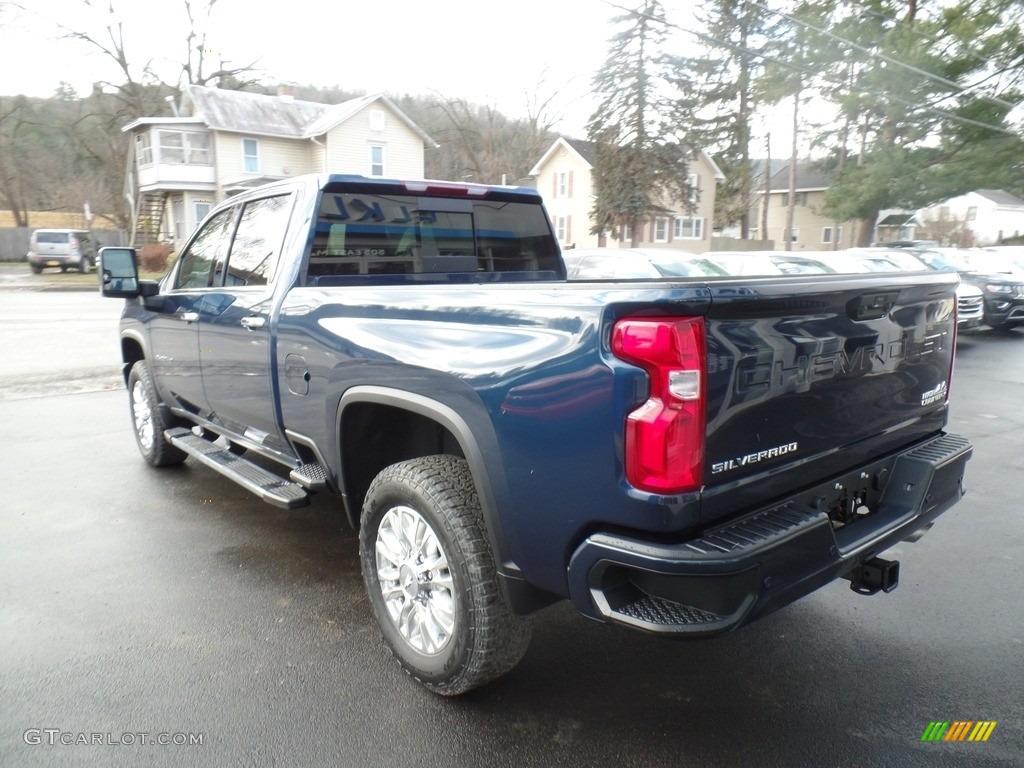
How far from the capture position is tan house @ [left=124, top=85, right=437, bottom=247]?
37.7 m

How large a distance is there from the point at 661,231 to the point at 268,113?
75.8 feet

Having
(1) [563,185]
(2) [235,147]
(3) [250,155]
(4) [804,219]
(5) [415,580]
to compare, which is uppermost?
(2) [235,147]

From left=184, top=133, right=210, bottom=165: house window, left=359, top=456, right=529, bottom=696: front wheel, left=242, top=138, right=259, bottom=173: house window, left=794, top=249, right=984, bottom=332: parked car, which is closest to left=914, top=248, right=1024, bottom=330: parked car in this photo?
left=794, top=249, right=984, bottom=332: parked car

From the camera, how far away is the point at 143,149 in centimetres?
3903

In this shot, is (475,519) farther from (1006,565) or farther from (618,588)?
(1006,565)

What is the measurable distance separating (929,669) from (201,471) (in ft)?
16.3

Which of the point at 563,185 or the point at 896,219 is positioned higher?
the point at 563,185

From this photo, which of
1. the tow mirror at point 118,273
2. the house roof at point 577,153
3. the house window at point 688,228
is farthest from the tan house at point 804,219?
the tow mirror at point 118,273

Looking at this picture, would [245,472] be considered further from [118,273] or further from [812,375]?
[812,375]

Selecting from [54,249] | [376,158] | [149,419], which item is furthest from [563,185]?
[149,419]

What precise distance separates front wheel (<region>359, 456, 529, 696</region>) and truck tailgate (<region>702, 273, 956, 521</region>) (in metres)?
0.86

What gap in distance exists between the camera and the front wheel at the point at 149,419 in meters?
5.53

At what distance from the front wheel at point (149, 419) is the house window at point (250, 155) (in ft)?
119

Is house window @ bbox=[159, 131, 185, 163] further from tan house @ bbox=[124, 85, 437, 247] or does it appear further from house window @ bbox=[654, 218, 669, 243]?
house window @ bbox=[654, 218, 669, 243]
